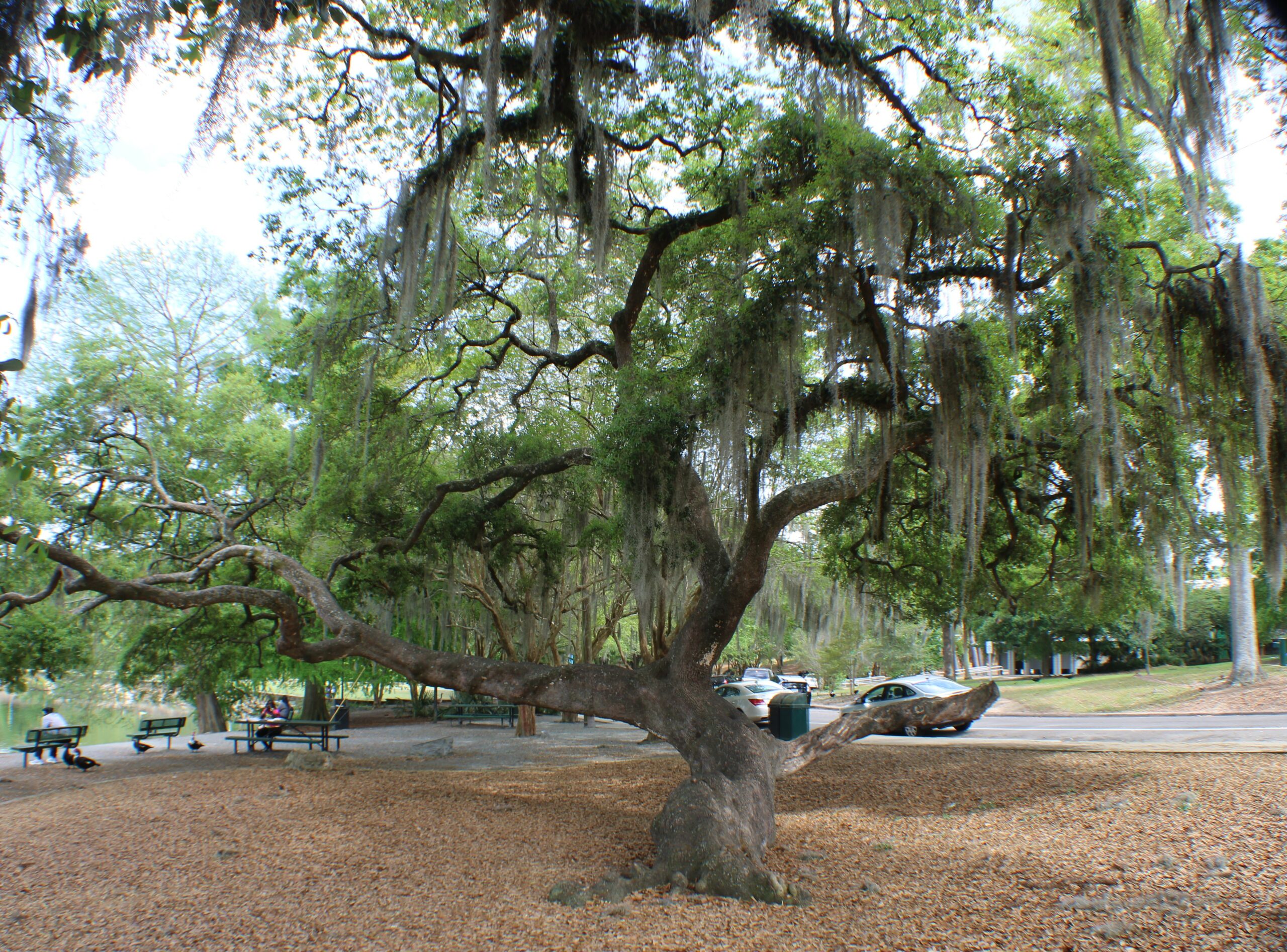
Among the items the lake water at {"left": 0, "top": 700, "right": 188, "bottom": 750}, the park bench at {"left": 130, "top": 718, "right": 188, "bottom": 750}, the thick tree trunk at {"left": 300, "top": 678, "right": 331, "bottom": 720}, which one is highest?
the park bench at {"left": 130, "top": 718, "right": 188, "bottom": 750}

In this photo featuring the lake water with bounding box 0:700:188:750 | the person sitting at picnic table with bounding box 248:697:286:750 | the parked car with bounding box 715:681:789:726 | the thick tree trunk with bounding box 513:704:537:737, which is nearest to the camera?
the person sitting at picnic table with bounding box 248:697:286:750

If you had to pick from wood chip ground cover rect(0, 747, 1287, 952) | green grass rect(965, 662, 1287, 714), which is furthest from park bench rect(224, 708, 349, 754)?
green grass rect(965, 662, 1287, 714)

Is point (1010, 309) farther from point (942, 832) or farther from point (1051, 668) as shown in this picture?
point (1051, 668)

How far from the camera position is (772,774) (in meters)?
6.88

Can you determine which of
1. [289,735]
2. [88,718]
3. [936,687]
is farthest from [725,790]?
[88,718]

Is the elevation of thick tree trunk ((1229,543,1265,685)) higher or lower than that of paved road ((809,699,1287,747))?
higher

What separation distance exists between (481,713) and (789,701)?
12178 mm

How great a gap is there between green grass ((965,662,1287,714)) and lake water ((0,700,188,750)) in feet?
85.4

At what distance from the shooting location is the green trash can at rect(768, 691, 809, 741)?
1120cm

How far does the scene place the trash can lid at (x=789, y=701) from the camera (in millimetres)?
11234

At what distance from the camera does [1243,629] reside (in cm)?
1716

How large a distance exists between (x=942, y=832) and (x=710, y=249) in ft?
21.2

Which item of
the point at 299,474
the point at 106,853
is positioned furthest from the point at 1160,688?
the point at 106,853

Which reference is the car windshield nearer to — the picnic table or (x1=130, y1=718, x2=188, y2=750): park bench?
the picnic table
